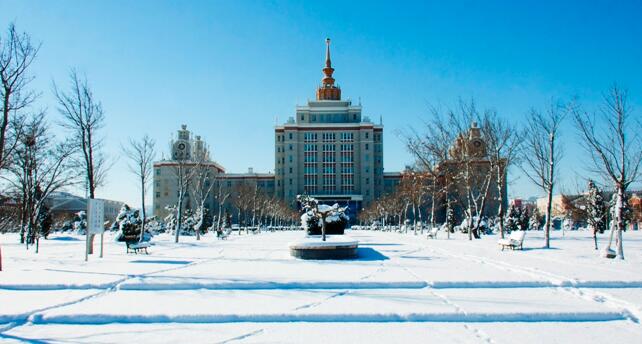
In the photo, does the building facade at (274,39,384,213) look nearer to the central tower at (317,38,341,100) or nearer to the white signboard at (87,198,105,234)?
the central tower at (317,38,341,100)

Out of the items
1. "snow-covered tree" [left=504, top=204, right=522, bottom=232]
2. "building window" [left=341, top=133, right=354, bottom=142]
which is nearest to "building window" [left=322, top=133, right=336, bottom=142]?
"building window" [left=341, top=133, right=354, bottom=142]

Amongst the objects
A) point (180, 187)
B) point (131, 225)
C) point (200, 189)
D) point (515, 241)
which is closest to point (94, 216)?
point (131, 225)

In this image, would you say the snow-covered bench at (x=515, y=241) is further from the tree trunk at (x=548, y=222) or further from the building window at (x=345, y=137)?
the building window at (x=345, y=137)

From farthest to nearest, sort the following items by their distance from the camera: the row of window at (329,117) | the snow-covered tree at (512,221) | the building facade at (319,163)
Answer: the row of window at (329,117)
the building facade at (319,163)
the snow-covered tree at (512,221)

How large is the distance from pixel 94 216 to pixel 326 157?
300ft

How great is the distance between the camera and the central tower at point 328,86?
11356 centimetres

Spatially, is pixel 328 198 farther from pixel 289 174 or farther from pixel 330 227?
pixel 330 227

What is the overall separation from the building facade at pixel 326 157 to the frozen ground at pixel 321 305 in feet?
311

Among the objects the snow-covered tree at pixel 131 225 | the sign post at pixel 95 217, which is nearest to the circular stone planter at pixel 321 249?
the sign post at pixel 95 217

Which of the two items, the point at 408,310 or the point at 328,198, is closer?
the point at 408,310

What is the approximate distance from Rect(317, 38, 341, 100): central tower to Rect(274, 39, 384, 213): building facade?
3.83 metres

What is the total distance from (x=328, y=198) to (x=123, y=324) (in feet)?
320

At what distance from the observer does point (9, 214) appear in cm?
3334

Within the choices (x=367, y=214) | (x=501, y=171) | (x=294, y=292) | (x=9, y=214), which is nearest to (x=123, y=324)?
(x=294, y=292)
